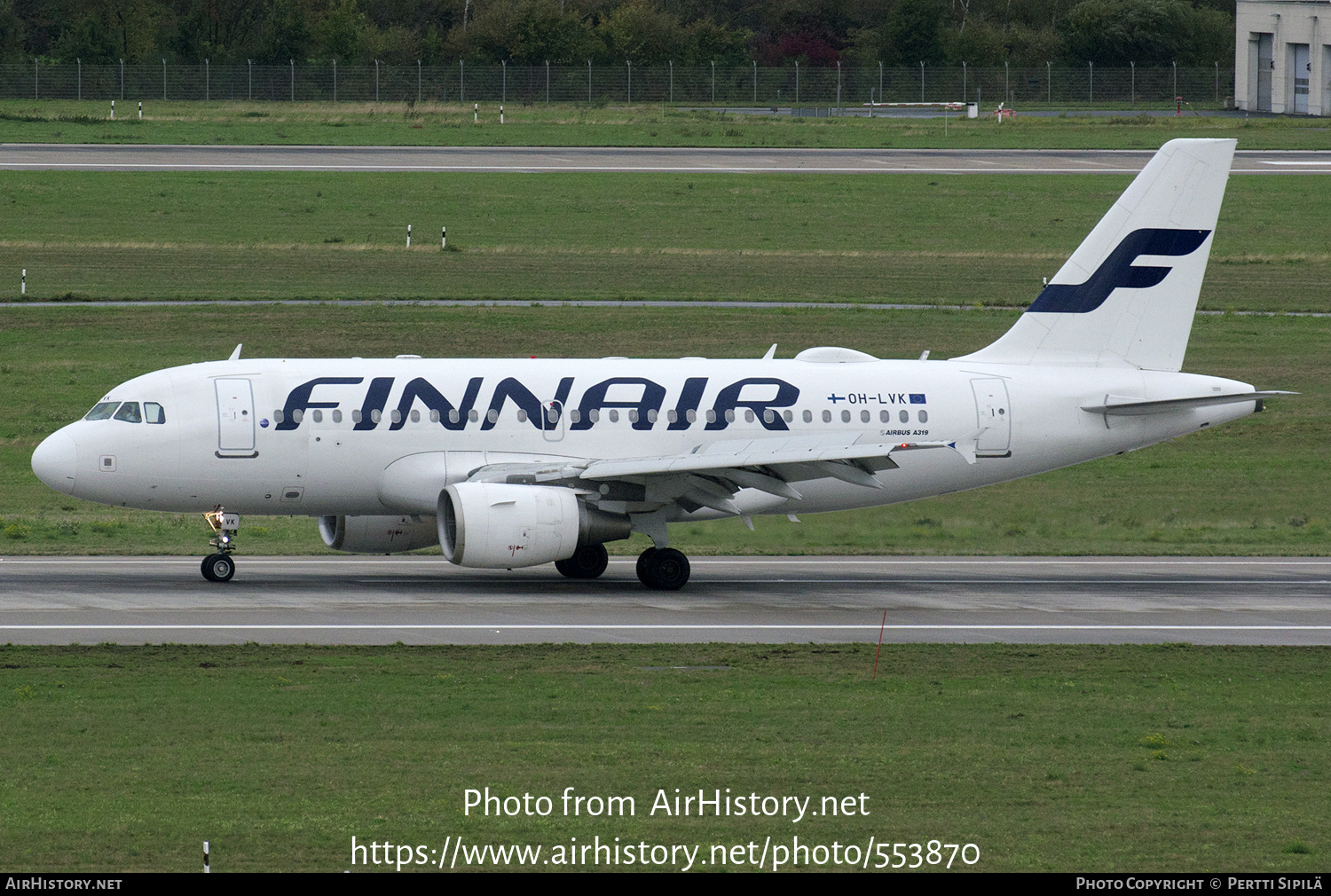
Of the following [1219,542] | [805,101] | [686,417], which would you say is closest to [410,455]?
[686,417]

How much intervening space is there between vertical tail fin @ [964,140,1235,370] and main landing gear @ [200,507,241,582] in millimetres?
15867

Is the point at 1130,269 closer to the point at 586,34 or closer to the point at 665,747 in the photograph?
the point at 665,747

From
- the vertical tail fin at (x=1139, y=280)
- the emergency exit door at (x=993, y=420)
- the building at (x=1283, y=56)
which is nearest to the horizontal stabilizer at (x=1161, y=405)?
the vertical tail fin at (x=1139, y=280)

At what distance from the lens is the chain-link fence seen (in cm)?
12212

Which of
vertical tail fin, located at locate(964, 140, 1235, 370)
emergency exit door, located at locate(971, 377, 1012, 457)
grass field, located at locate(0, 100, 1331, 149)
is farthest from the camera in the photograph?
grass field, located at locate(0, 100, 1331, 149)

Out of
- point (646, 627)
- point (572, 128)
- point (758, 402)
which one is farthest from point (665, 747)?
point (572, 128)

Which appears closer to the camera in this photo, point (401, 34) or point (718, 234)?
point (718, 234)

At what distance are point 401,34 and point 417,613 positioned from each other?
118845 mm

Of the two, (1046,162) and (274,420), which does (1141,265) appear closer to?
(274,420)

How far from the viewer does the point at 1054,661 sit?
2666cm

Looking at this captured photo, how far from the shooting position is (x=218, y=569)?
3366 centimetres

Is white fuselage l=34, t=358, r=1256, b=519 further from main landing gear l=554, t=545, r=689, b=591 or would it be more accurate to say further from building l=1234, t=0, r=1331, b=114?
building l=1234, t=0, r=1331, b=114

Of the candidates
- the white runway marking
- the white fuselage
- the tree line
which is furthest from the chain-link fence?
the white runway marking

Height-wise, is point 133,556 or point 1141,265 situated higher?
Answer: point 1141,265
